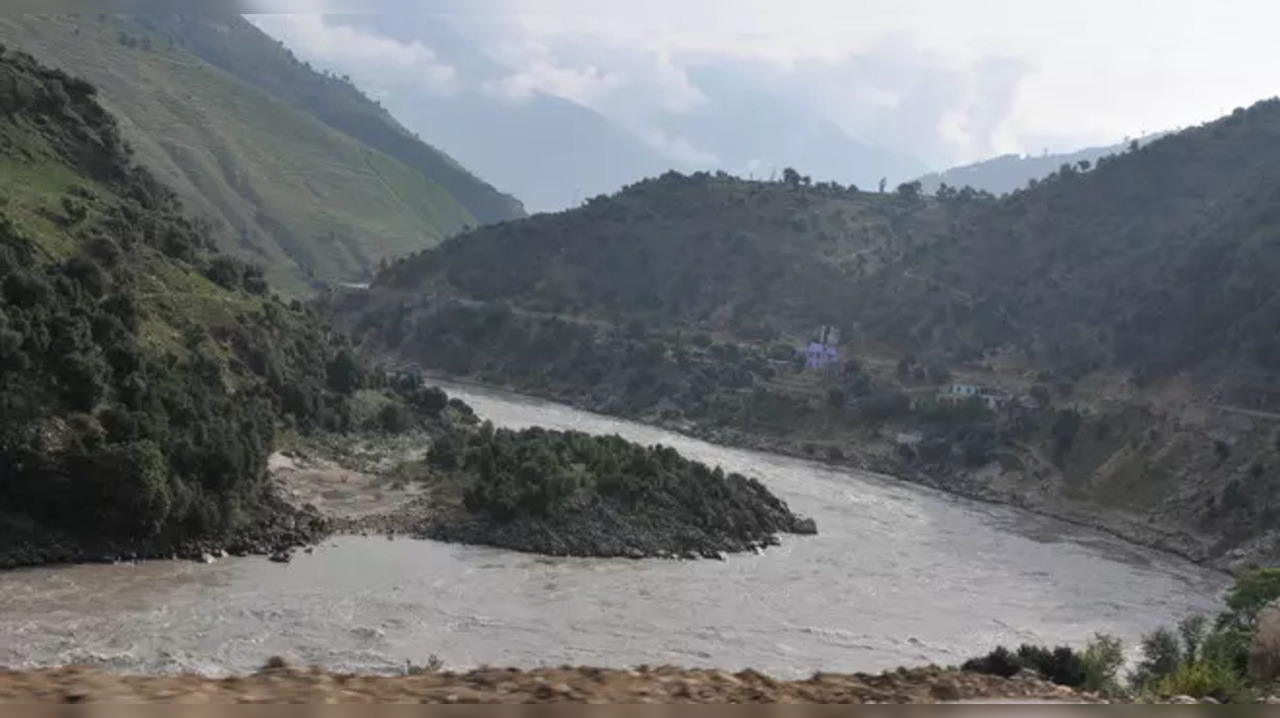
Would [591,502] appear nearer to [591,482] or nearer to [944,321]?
[591,482]

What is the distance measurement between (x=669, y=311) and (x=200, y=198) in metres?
49.6

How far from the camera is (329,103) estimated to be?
183 m

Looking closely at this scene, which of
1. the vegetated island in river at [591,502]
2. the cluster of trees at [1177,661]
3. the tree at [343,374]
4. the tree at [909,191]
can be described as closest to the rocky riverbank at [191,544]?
the vegetated island in river at [591,502]

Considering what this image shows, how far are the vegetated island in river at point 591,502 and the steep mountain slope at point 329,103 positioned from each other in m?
130

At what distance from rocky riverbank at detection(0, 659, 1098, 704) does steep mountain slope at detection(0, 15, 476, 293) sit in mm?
91554

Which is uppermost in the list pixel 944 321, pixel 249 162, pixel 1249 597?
pixel 249 162

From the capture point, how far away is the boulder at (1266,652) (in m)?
10.0

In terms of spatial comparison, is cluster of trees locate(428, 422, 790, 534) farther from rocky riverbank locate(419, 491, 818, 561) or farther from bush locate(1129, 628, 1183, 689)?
bush locate(1129, 628, 1183, 689)

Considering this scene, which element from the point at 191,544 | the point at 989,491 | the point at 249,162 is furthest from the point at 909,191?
the point at 191,544

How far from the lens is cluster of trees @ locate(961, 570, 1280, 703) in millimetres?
8750

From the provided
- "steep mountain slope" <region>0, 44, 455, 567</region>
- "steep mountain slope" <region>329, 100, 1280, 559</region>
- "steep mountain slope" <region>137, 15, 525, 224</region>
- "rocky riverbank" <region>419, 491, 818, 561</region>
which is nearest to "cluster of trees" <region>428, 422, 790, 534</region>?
"rocky riverbank" <region>419, 491, 818, 561</region>

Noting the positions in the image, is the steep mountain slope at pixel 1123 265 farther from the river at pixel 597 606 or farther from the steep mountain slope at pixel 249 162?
the steep mountain slope at pixel 249 162

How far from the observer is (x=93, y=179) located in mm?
43156

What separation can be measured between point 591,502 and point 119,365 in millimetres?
13328
